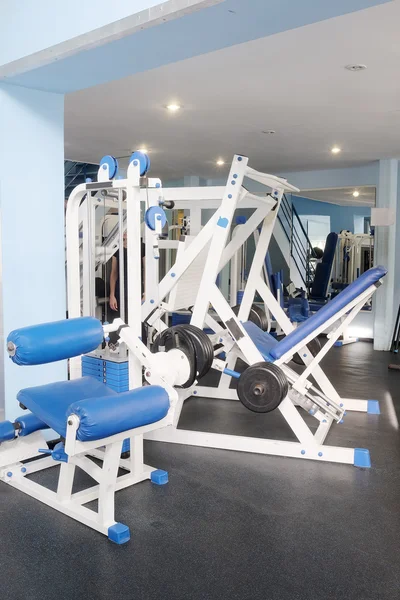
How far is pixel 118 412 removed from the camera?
199cm

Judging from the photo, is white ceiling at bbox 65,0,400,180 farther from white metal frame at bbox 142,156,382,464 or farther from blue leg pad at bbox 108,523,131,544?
blue leg pad at bbox 108,523,131,544

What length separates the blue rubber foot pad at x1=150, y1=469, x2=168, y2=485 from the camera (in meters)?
2.69

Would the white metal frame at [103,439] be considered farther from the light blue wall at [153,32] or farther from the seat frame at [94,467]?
Answer: the light blue wall at [153,32]

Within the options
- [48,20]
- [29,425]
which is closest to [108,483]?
[29,425]

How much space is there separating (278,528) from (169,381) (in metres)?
0.76

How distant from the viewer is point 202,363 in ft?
9.54

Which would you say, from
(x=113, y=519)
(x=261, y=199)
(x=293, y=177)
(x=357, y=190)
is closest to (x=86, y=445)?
(x=113, y=519)

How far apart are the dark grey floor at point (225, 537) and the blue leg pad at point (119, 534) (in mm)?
29

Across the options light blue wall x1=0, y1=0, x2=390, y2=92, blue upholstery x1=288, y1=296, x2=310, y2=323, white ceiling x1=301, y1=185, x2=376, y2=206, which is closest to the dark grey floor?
light blue wall x1=0, y1=0, x2=390, y2=92

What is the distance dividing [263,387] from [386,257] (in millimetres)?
3996

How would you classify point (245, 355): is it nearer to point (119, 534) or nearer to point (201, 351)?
point (201, 351)

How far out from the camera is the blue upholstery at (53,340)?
6.52ft

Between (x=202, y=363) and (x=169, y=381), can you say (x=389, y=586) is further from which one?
(x=202, y=363)

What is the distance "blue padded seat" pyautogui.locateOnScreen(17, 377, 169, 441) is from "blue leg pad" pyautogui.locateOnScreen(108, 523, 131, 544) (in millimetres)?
434
